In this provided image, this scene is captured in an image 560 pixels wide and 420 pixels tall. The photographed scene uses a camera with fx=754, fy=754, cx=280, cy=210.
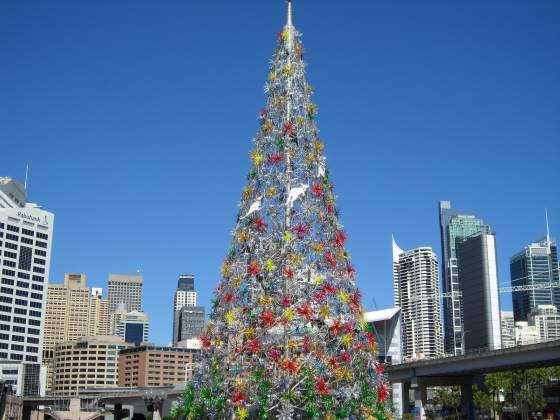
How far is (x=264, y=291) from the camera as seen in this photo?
37.9 metres

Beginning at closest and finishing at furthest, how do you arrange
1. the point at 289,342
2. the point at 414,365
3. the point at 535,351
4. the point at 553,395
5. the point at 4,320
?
the point at 289,342 → the point at 535,351 → the point at 414,365 → the point at 553,395 → the point at 4,320

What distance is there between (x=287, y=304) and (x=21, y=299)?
171 m

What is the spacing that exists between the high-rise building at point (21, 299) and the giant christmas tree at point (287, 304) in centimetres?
16128

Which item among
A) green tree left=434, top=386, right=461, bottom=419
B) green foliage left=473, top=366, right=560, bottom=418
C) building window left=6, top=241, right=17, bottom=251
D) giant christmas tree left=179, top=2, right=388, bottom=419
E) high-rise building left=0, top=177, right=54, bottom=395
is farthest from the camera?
building window left=6, top=241, right=17, bottom=251

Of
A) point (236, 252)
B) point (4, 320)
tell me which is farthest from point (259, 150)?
point (4, 320)

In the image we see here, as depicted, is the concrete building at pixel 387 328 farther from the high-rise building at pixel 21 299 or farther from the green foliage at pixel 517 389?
the high-rise building at pixel 21 299

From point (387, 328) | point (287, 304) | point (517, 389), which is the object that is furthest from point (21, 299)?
point (287, 304)

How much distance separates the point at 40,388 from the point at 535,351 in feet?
476

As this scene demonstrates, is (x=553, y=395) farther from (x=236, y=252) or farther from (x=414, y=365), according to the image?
(x=236, y=252)

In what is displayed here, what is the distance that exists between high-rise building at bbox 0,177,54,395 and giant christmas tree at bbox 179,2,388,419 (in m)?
161

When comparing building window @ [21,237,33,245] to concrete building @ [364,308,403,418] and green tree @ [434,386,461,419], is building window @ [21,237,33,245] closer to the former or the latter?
concrete building @ [364,308,403,418]

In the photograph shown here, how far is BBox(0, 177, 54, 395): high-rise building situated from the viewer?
188 m

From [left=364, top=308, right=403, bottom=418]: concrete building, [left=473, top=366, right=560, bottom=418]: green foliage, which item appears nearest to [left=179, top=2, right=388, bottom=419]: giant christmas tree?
[left=473, top=366, right=560, bottom=418]: green foliage

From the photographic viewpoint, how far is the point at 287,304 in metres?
36.5
